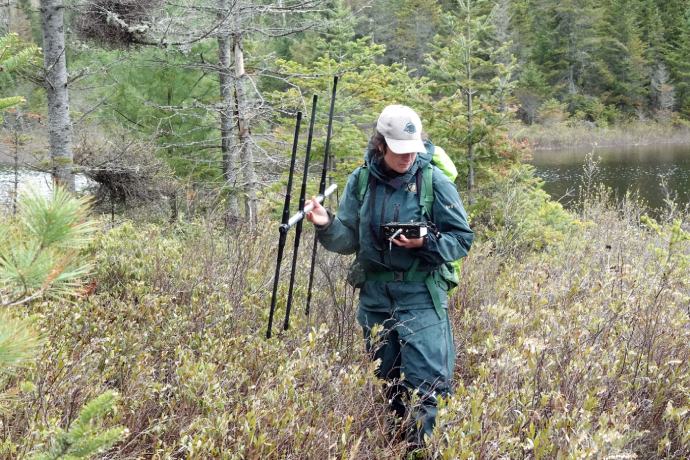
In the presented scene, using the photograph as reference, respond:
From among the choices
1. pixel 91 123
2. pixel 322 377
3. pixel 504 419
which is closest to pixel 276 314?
pixel 322 377

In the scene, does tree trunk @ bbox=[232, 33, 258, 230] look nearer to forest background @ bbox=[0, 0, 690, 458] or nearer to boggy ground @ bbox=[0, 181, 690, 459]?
forest background @ bbox=[0, 0, 690, 458]

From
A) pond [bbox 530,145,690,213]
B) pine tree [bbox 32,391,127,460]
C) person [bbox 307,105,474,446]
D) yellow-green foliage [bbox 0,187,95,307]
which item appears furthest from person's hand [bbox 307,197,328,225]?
pond [bbox 530,145,690,213]

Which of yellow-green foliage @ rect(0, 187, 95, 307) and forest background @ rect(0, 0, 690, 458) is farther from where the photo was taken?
forest background @ rect(0, 0, 690, 458)

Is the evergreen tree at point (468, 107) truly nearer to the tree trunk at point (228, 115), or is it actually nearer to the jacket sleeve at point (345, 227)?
the tree trunk at point (228, 115)

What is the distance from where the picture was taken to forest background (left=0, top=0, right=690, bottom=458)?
228 cm

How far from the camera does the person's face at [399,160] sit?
2.99m

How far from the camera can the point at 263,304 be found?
417 centimetres

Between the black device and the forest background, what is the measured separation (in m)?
0.64

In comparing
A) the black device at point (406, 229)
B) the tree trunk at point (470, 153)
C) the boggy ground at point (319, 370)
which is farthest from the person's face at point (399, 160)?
the tree trunk at point (470, 153)

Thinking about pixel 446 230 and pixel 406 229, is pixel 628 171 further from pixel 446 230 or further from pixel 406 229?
pixel 406 229

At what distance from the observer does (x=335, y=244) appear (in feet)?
10.5

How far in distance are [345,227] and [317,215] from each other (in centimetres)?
20

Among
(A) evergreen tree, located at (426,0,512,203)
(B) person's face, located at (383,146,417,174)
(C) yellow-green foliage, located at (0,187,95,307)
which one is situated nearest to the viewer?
(C) yellow-green foliage, located at (0,187,95,307)

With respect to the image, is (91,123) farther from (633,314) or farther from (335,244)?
(633,314)
